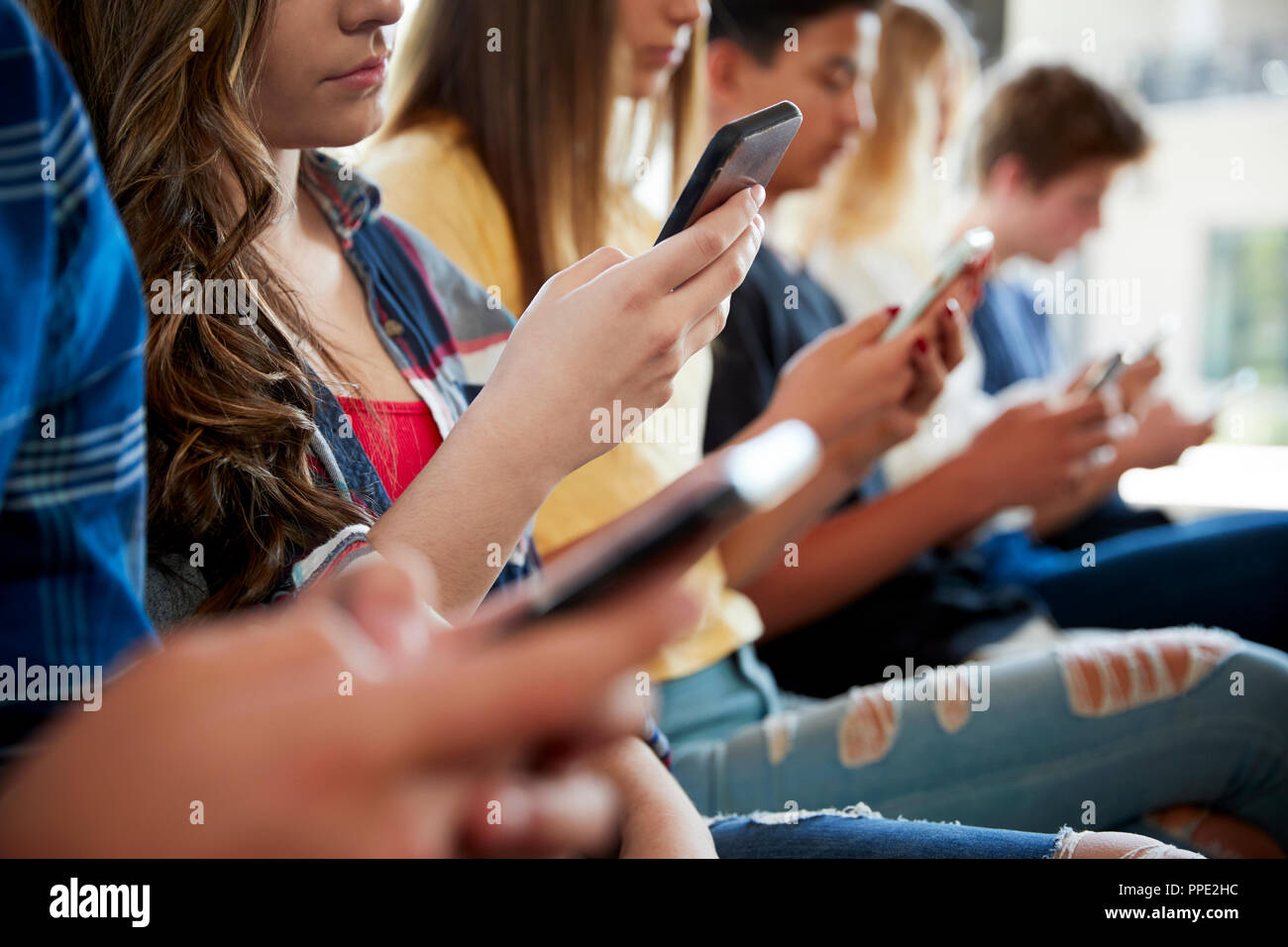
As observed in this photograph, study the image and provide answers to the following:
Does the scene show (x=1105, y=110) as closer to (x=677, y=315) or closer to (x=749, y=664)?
(x=749, y=664)

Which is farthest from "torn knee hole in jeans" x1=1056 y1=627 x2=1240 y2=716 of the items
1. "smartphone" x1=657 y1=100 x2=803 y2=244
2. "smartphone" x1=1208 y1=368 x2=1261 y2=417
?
"smartphone" x1=1208 y1=368 x2=1261 y2=417

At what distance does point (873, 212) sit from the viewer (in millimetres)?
1739

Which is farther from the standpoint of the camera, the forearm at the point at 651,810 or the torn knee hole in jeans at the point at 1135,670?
the torn knee hole in jeans at the point at 1135,670

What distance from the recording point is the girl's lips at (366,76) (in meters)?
0.63

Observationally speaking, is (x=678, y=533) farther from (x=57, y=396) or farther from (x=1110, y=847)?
(x=1110, y=847)

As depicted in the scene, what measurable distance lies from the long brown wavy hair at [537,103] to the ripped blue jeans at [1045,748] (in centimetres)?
43

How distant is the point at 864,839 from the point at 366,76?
53 cm

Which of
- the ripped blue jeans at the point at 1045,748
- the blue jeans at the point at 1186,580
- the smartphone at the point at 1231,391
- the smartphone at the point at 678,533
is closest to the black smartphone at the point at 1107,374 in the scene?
the blue jeans at the point at 1186,580

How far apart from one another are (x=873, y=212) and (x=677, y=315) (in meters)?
1.26

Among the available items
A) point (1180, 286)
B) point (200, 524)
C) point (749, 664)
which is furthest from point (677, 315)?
point (1180, 286)

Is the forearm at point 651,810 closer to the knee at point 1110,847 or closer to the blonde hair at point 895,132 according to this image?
the knee at point 1110,847

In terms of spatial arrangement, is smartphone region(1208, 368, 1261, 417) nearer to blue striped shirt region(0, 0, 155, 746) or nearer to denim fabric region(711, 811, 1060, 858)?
denim fabric region(711, 811, 1060, 858)

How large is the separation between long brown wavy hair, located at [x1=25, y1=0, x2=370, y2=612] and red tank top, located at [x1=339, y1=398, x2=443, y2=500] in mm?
50

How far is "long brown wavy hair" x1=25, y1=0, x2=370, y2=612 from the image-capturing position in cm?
56
